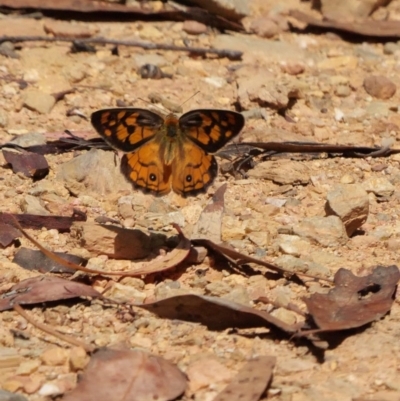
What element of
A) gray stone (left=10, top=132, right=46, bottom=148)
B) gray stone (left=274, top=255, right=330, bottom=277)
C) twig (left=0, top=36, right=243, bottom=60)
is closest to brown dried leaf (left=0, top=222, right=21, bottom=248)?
gray stone (left=10, top=132, right=46, bottom=148)

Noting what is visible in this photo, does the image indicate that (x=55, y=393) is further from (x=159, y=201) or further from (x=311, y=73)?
(x=311, y=73)

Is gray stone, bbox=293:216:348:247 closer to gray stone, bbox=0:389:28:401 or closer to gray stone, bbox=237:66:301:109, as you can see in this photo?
gray stone, bbox=237:66:301:109

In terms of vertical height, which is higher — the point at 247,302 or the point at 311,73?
the point at 311,73

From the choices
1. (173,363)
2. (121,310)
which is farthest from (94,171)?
(173,363)

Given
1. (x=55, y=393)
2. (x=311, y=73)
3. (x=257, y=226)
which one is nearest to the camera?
(x=55, y=393)

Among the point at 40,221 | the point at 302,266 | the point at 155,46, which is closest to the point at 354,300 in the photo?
the point at 302,266

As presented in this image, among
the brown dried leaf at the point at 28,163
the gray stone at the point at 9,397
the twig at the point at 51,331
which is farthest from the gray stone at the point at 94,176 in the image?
the gray stone at the point at 9,397

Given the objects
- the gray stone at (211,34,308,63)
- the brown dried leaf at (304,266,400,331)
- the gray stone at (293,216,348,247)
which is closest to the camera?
the brown dried leaf at (304,266,400,331)
